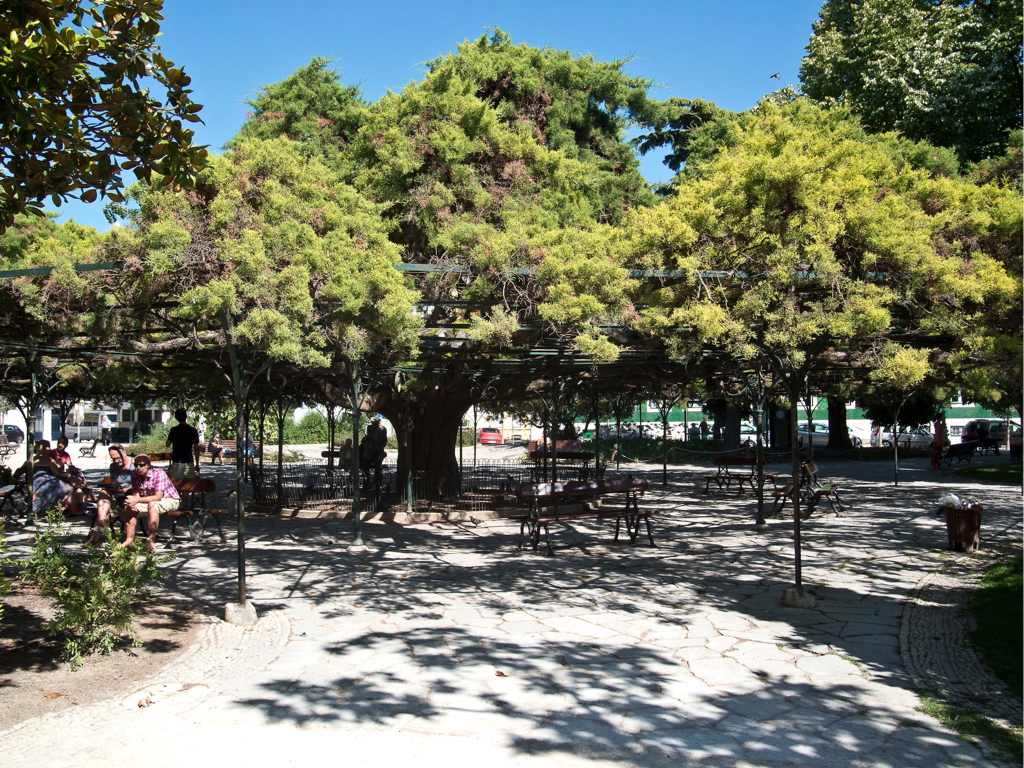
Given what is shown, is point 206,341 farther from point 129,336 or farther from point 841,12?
point 841,12

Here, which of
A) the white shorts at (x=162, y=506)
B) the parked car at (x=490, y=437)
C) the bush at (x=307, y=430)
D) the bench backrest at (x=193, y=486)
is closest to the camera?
the white shorts at (x=162, y=506)

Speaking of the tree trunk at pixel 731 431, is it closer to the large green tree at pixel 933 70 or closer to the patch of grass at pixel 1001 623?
the large green tree at pixel 933 70

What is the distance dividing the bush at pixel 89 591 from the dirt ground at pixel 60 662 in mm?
130

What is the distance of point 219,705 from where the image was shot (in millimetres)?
5137

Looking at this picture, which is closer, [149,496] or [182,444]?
[149,496]

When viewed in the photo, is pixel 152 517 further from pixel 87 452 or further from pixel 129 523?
pixel 87 452

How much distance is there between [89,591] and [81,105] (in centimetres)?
337

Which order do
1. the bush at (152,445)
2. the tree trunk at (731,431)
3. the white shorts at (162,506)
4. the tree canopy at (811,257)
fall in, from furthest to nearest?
the tree trunk at (731,431)
the bush at (152,445)
the white shorts at (162,506)
the tree canopy at (811,257)

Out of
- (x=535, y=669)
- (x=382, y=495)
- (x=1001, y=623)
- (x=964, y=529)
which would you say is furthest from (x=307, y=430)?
(x=1001, y=623)

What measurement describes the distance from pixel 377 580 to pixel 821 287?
5650mm

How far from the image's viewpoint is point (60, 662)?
5902 millimetres

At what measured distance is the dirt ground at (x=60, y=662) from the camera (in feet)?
17.0

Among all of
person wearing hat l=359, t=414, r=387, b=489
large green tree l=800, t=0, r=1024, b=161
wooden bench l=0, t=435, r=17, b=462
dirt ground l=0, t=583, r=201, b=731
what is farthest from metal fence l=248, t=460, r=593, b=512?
wooden bench l=0, t=435, r=17, b=462

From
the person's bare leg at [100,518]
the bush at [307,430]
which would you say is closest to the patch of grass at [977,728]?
the person's bare leg at [100,518]
